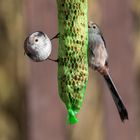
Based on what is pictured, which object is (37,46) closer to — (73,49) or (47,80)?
(73,49)

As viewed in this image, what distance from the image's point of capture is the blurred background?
335 centimetres

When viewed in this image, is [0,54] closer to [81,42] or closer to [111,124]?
[111,124]

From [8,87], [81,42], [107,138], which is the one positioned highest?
[81,42]

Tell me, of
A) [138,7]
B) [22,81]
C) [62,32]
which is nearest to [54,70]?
[22,81]

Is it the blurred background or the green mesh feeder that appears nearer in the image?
the green mesh feeder

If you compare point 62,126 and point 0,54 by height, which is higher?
point 0,54

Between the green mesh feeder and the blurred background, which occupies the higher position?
the green mesh feeder

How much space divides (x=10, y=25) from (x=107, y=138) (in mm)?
944

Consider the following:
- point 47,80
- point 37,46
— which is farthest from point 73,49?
point 47,80

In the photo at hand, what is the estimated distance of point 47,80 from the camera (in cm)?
347

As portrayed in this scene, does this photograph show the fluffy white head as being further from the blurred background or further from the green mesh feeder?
the blurred background

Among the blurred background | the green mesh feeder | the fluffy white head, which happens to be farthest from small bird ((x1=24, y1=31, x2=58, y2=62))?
the blurred background

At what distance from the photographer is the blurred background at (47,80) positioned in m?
3.35

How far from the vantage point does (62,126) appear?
3.59 meters
